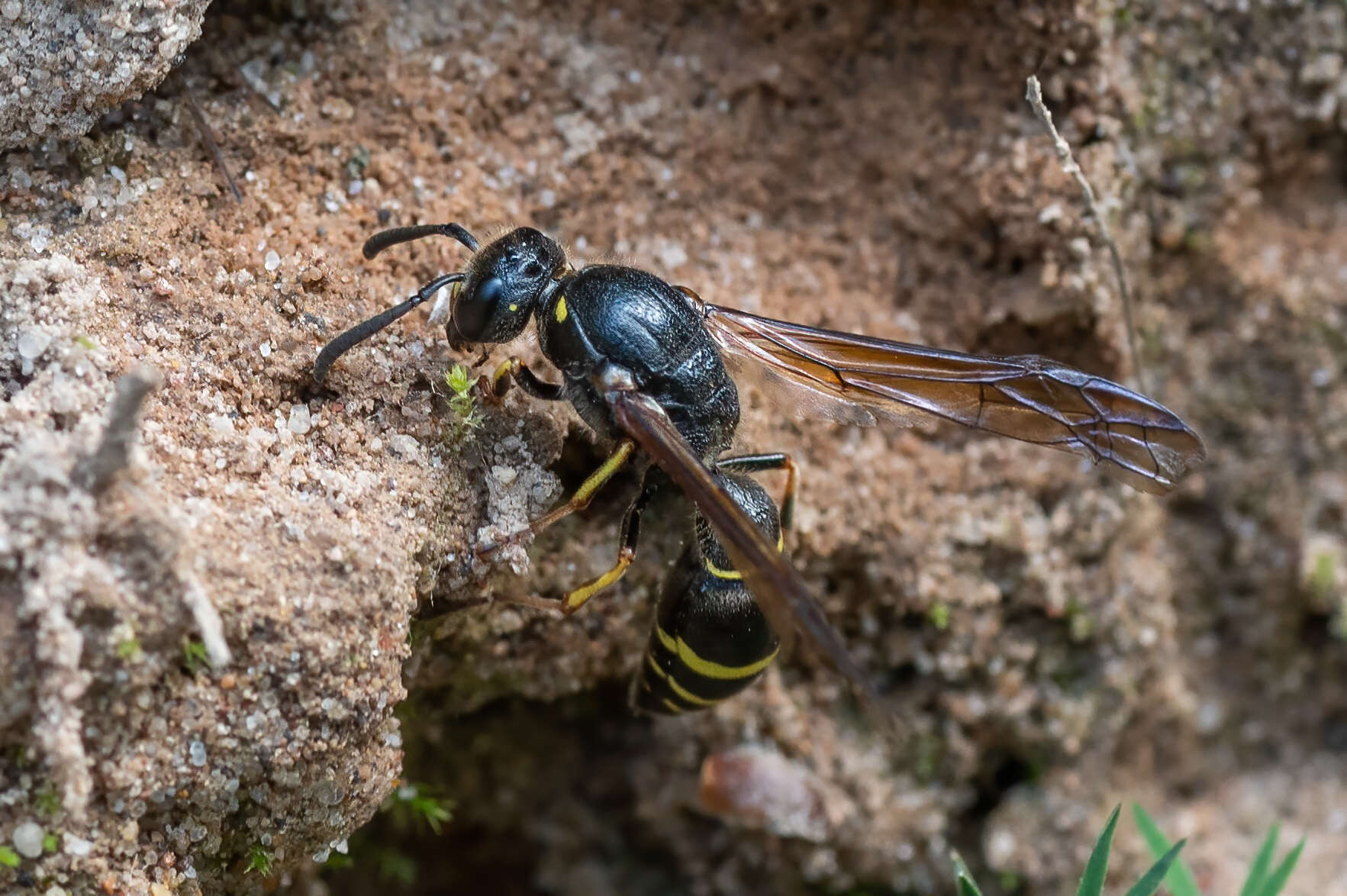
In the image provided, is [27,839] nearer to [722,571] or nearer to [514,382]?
[514,382]

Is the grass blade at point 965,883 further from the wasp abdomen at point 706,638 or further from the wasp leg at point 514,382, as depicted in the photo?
the wasp leg at point 514,382

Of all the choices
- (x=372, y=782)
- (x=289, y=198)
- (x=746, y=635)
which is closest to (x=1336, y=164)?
(x=746, y=635)

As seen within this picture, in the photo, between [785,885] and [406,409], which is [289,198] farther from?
[785,885]

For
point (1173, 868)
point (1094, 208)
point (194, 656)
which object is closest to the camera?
point (194, 656)

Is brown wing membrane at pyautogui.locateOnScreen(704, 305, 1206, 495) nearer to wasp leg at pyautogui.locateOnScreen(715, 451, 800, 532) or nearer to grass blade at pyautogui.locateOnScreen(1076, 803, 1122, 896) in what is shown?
wasp leg at pyautogui.locateOnScreen(715, 451, 800, 532)

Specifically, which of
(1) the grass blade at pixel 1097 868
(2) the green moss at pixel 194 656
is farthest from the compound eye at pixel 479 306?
(1) the grass blade at pixel 1097 868

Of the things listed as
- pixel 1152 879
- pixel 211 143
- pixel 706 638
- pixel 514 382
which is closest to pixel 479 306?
pixel 514 382
